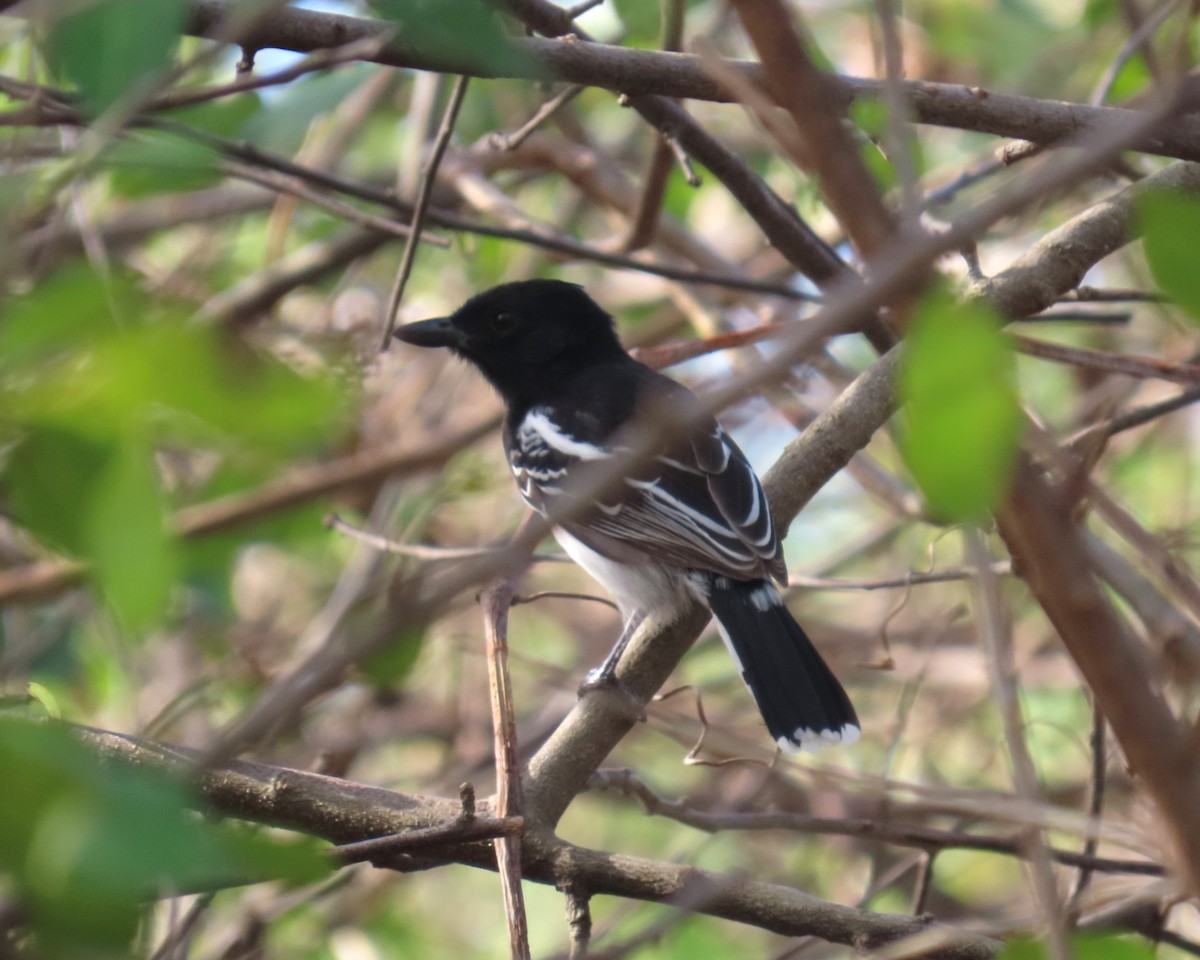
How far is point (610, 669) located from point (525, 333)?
6.97 ft

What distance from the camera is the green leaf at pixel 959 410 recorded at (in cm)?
99

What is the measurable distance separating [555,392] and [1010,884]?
3.00 meters

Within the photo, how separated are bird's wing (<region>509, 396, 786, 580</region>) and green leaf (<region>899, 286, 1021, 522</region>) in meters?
2.53

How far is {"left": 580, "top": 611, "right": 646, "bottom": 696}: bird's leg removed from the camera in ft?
9.63

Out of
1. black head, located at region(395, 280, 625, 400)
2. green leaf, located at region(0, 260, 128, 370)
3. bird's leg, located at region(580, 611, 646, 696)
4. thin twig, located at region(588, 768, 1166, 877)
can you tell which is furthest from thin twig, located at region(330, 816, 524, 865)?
black head, located at region(395, 280, 625, 400)

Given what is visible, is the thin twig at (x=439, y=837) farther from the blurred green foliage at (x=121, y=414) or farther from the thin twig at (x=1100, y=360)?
the thin twig at (x=1100, y=360)

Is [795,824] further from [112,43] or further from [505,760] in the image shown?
[112,43]

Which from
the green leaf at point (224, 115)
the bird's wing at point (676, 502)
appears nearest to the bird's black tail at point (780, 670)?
the bird's wing at point (676, 502)

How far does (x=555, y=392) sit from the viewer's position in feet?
16.3

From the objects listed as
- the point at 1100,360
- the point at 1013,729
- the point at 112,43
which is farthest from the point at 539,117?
the point at 1013,729

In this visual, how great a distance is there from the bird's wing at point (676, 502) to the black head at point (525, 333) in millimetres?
497

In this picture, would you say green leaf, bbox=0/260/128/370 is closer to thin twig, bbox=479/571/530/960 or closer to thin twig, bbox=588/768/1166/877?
thin twig, bbox=479/571/530/960

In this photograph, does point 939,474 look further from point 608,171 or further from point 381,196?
point 608,171

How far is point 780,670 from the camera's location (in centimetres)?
380
